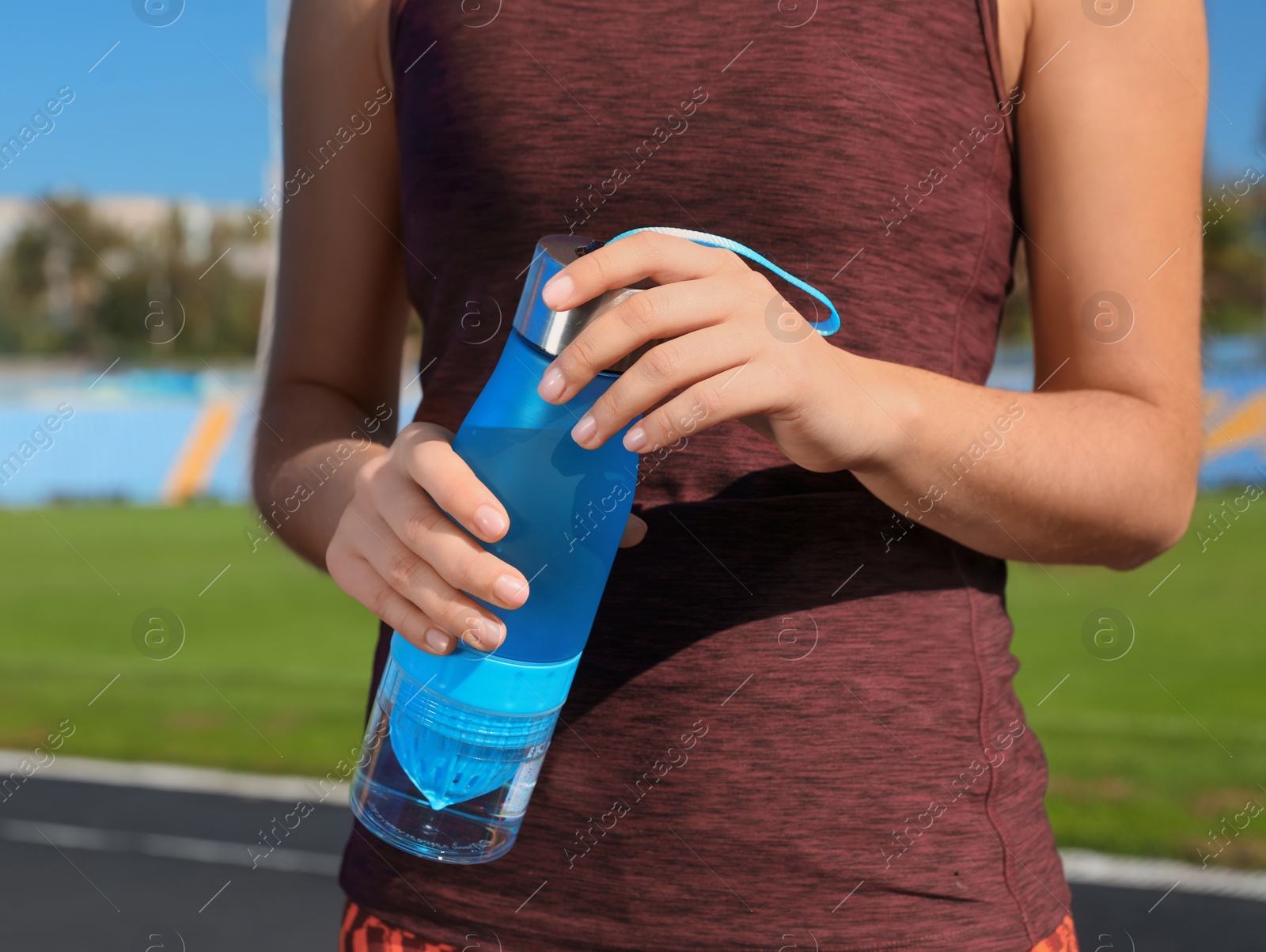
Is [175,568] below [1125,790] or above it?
below

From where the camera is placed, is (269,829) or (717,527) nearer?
(717,527)

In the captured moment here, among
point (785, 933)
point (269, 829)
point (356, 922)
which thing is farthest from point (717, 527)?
point (269, 829)

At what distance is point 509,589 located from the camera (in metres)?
0.98

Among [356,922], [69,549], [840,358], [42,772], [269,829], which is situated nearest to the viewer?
[840,358]

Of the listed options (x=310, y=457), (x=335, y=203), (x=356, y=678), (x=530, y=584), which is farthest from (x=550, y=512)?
(x=356, y=678)

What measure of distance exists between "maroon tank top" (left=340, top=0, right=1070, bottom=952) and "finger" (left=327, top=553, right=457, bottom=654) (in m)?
0.23

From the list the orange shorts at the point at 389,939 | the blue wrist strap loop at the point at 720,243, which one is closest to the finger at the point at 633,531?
the blue wrist strap loop at the point at 720,243

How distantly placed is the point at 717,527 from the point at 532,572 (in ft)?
0.74

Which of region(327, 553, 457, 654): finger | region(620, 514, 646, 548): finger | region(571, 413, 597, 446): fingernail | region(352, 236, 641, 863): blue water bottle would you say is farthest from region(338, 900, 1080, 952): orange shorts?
region(571, 413, 597, 446): fingernail

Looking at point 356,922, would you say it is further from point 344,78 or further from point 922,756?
point 344,78

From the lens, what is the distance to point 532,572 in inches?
42.7

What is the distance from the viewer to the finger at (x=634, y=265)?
924mm

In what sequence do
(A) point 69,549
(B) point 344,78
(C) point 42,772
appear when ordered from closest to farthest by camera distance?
(B) point 344,78 → (C) point 42,772 → (A) point 69,549

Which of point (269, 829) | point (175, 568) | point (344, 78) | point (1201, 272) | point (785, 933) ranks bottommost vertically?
point (175, 568)
